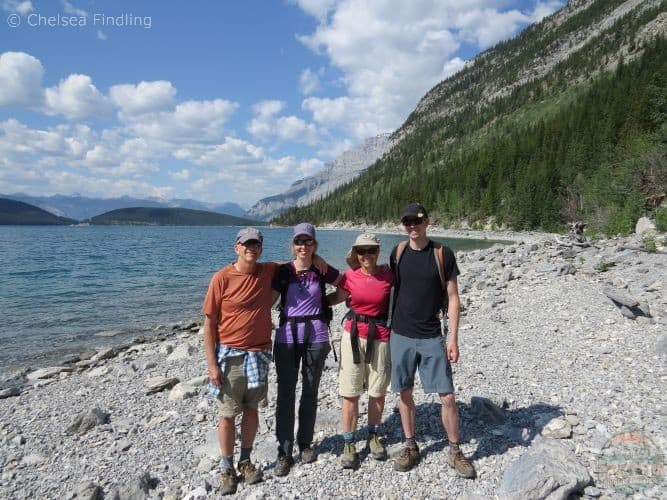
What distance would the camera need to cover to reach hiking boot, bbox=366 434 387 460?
15.8 feet

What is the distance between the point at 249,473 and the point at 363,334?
2.10m

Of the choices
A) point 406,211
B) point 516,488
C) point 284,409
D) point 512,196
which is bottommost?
point 516,488

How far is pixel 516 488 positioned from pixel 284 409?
261cm

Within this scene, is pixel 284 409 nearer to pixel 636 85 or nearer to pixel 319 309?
pixel 319 309

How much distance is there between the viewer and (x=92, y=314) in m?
18.3

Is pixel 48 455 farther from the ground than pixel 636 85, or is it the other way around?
pixel 636 85

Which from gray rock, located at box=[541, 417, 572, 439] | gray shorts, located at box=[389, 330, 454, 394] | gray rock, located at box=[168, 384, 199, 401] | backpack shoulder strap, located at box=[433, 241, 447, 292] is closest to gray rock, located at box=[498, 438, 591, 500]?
gray rock, located at box=[541, 417, 572, 439]

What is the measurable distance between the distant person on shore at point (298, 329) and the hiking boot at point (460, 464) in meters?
1.76

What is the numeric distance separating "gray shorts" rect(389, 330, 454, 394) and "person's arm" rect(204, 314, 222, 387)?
78.4 inches

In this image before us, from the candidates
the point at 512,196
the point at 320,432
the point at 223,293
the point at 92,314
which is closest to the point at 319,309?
the point at 223,293

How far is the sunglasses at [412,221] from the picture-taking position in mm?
4422

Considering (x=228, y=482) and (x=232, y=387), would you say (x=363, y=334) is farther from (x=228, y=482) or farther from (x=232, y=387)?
(x=228, y=482)

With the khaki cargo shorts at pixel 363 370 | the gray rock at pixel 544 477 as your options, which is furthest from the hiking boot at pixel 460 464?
the khaki cargo shorts at pixel 363 370

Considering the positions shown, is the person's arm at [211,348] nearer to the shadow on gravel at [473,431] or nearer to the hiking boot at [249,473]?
the hiking boot at [249,473]
